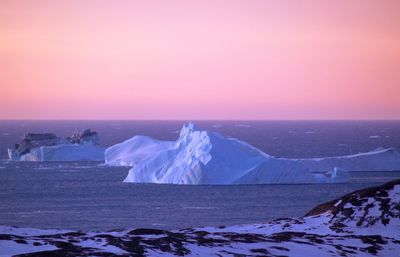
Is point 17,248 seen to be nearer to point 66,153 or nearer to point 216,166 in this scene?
point 216,166

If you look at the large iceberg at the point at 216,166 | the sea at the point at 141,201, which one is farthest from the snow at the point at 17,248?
the large iceberg at the point at 216,166

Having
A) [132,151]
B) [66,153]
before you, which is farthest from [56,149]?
[132,151]

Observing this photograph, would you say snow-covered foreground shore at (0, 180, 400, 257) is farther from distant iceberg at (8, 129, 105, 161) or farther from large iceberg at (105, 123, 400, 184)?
distant iceberg at (8, 129, 105, 161)

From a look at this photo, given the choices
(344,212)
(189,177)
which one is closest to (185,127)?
(189,177)

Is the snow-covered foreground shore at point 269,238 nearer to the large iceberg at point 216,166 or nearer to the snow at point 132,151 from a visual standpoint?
the large iceberg at point 216,166

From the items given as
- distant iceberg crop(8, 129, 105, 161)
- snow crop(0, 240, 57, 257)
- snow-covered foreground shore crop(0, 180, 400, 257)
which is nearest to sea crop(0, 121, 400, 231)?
distant iceberg crop(8, 129, 105, 161)

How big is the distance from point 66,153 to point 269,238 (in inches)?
2607

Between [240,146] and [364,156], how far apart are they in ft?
50.6

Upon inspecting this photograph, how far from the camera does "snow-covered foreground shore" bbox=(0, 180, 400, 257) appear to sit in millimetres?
16031

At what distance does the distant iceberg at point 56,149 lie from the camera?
3194 inches

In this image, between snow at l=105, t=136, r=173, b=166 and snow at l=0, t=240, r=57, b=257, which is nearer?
snow at l=0, t=240, r=57, b=257

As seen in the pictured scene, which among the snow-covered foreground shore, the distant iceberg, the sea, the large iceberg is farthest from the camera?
the distant iceberg

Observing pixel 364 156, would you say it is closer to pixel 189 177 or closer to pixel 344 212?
pixel 189 177

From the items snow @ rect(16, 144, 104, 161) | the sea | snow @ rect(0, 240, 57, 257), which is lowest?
the sea
